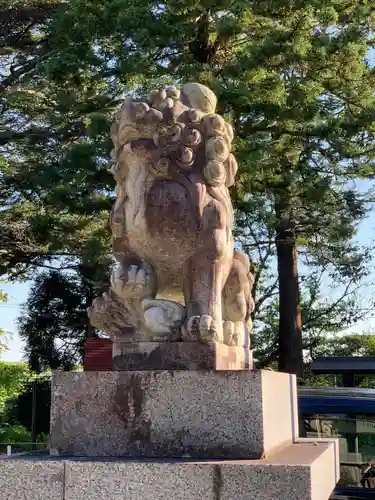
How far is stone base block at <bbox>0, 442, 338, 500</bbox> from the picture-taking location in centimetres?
312

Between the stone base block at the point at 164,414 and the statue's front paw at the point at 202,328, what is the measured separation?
27 cm

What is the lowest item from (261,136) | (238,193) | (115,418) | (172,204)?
(115,418)

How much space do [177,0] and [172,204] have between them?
28.1 ft

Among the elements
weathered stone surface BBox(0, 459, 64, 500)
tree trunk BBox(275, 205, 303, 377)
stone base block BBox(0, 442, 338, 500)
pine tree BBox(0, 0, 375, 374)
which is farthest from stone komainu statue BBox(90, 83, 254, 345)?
tree trunk BBox(275, 205, 303, 377)

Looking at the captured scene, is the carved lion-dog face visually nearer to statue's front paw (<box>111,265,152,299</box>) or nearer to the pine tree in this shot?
statue's front paw (<box>111,265,152,299</box>)

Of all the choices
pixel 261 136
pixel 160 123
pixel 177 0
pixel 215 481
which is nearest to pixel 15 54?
pixel 177 0

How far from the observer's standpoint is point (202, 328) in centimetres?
376

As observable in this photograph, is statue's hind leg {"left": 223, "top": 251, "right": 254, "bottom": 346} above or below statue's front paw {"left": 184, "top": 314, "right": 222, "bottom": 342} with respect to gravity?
above

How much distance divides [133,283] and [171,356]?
18.7 inches

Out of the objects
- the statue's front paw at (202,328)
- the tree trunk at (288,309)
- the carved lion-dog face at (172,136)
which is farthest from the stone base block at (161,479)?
the tree trunk at (288,309)

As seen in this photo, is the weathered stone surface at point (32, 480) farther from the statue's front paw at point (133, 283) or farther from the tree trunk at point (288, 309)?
the tree trunk at point (288, 309)

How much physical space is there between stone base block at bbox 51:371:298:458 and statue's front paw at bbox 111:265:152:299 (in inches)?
19.4

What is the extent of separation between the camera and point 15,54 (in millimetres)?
15523

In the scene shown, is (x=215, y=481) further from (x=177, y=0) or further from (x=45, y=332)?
(x=45, y=332)
